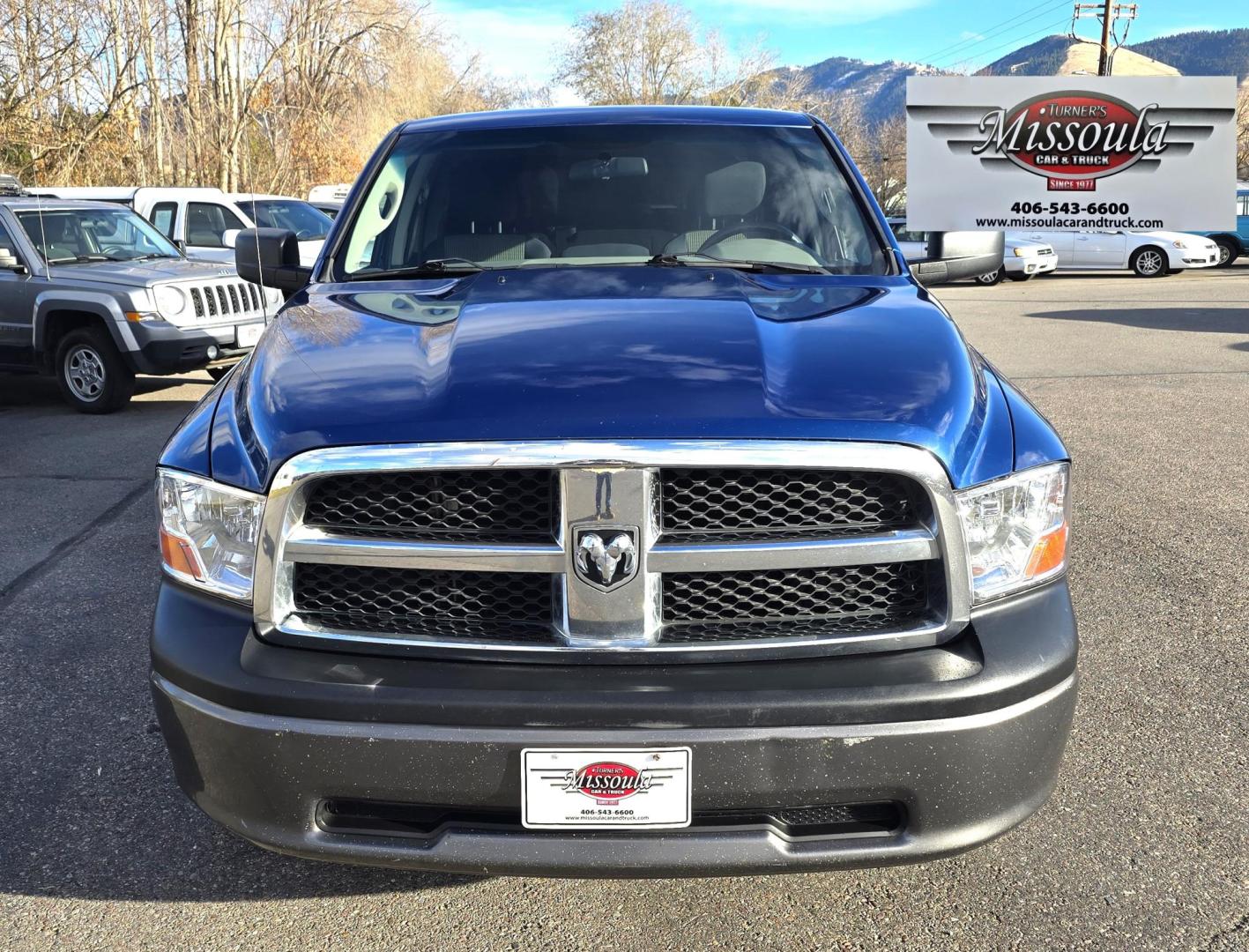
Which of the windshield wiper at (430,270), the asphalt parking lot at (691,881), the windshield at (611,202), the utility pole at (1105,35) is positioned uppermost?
the utility pole at (1105,35)

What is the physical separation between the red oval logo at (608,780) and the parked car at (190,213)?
36.5 ft

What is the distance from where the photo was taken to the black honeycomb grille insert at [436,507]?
205 cm

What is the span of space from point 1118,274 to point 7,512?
2348 centimetres

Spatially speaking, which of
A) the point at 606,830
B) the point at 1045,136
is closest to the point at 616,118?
the point at 606,830

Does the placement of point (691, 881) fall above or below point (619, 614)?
below

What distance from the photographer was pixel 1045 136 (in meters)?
16.2

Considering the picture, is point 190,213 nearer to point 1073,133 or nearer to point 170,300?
point 170,300

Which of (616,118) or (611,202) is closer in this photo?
(611,202)

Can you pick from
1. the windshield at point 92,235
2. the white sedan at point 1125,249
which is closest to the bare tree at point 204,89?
the windshield at point 92,235

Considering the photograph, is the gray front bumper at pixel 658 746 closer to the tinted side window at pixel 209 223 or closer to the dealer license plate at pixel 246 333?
the dealer license plate at pixel 246 333

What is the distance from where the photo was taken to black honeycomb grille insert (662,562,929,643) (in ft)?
6.84

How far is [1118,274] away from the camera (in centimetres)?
2422

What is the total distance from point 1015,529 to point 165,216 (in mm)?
12232

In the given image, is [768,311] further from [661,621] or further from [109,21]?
[109,21]
